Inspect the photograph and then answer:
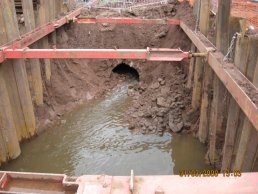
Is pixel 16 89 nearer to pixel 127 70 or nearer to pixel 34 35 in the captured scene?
pixel 34 35

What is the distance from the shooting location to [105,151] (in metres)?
9.51

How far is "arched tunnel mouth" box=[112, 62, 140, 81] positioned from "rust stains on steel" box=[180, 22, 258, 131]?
7743mm

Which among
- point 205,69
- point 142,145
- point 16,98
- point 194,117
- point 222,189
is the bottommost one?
point 142,145

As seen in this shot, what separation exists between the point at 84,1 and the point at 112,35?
5.05m

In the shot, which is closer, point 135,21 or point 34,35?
point 34,35

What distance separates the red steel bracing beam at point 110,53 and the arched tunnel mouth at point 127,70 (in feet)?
24.4

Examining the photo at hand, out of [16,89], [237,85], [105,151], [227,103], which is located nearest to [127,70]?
[105,151]

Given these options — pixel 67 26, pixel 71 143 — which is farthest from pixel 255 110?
pixel 67 26

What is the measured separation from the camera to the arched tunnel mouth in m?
15.5

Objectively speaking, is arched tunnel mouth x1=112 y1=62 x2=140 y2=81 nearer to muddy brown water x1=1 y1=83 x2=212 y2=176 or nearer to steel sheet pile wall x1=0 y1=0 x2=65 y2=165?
muddy brown water x1=1 y1=83 x2=212 y2=176

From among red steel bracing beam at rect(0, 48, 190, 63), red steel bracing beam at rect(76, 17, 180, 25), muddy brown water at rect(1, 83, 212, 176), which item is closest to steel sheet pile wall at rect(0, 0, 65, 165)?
muddy brown water at rect(1, 83, 212, 176)

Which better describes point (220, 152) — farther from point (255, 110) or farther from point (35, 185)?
point (35, 185)

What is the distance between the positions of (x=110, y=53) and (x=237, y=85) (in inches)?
139

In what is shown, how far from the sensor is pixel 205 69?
29.0ft
